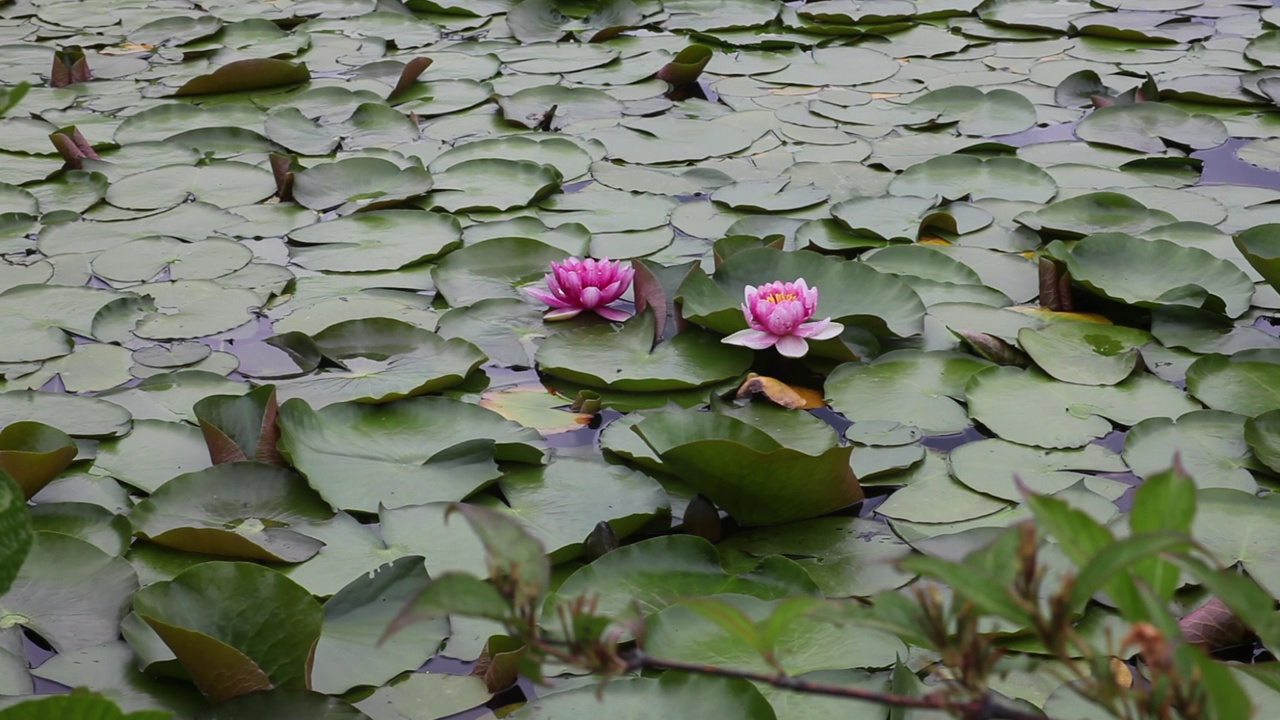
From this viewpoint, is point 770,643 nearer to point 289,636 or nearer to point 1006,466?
point 289,636

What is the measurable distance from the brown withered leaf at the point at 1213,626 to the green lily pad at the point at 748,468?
0.44m

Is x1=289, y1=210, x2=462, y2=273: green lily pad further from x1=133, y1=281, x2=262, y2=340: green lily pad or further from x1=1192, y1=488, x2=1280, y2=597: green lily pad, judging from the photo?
x1=1192, y1=488, x2=1280, y2=597: green lily pad

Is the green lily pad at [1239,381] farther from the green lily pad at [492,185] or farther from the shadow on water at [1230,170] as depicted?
the green lily pad at [492,185]

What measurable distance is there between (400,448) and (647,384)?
1.39ft

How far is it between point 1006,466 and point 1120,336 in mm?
548

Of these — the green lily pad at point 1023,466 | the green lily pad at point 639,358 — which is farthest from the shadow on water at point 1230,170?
the green lily pad at point 639,358

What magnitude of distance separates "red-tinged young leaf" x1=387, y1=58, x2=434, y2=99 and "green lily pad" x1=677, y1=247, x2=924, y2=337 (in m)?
1.63

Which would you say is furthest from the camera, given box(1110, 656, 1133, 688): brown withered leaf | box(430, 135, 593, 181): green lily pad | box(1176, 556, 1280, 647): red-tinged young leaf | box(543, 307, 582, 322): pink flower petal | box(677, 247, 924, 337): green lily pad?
box(430, 135, 593, 181): green lily pad

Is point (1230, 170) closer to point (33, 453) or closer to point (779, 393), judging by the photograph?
point (779, 393)

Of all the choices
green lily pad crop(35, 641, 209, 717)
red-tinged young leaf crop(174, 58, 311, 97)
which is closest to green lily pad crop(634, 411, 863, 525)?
green lily pad crop(35, 641, 209, 717)

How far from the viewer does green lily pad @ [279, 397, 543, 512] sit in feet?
5.48

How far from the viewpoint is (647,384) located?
1957 mm

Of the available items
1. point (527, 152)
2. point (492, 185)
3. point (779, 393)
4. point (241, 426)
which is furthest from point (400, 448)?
point (527, 152)

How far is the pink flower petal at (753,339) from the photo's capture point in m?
1.97
